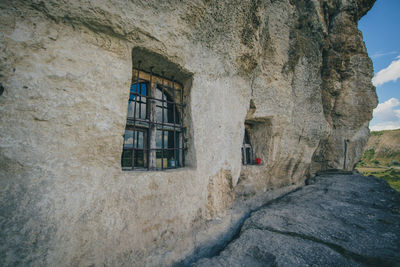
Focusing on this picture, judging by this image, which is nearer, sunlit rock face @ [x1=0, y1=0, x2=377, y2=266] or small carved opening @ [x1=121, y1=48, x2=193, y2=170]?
sunlit rock face @ [x1=0, y1=0, x2=377, y2=266]

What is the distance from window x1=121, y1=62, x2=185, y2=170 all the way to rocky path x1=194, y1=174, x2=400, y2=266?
1.26m

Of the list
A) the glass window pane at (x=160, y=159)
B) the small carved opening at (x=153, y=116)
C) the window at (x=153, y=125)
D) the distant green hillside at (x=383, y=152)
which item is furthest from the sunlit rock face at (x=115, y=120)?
the distant green hillside at (x=383, y=152)

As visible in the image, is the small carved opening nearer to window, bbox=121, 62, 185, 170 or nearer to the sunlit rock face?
window, bbox=121, 62, 185, 170

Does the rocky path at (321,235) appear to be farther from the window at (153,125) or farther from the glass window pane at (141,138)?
the glass window pane at (141,138)

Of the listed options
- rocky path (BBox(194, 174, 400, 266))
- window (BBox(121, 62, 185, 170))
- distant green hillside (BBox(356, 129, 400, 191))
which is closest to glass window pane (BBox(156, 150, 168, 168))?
window (BBox(121, 62, 185, 170))

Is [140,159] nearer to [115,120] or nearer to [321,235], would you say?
[115,120]

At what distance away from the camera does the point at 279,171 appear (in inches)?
162

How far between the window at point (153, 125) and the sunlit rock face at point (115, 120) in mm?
223

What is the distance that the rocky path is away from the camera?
166 centimetres

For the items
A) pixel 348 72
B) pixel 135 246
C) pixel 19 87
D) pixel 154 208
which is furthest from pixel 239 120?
pixel 348 72

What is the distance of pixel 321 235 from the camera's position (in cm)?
204

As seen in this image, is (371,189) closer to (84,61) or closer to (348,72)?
(348,72)

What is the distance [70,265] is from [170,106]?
197cm

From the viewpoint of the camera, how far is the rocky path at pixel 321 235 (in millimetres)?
1663
